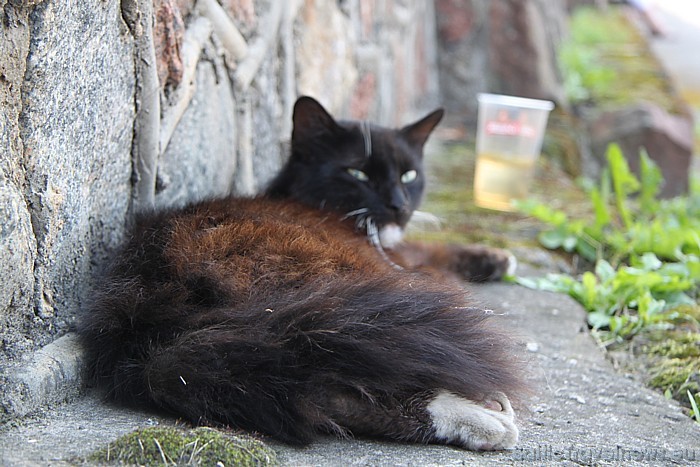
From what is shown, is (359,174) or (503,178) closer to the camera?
(359,174)

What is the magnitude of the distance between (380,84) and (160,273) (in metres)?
2.63

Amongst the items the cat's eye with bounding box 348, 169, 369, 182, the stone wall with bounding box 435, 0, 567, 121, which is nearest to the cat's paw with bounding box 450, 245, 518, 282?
the cat's eye with bounding box 348, 169, 369, 182

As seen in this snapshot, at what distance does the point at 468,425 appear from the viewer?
1.20m

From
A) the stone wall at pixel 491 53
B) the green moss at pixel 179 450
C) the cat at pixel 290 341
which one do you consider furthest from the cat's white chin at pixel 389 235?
the stone wall at pixel 491 53

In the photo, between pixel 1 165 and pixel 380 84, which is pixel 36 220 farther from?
pixel 380 84

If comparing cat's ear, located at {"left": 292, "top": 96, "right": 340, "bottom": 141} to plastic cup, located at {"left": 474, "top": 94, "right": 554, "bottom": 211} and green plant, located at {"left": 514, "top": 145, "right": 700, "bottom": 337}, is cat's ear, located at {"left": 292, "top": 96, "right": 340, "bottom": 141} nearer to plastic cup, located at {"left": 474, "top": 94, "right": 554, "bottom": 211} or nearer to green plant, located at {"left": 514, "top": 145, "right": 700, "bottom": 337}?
green plant, located at {"left": 514, "top": 145, "right": 700, "bottom": 337}

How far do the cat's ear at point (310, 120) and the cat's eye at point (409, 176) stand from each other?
26 centimetres

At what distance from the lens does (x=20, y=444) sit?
1.01 m

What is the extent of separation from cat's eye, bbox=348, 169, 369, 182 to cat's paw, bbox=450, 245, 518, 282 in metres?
0.48

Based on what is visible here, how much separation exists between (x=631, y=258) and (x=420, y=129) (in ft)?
2.90

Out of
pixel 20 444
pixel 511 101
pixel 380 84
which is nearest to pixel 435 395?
pixel 20 444

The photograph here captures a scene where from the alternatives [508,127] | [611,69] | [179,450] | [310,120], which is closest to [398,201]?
[310,120]

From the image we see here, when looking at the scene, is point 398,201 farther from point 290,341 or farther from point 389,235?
point 290,341

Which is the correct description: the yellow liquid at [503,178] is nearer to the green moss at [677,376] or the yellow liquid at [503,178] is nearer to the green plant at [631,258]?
the green plant at [631,258]
